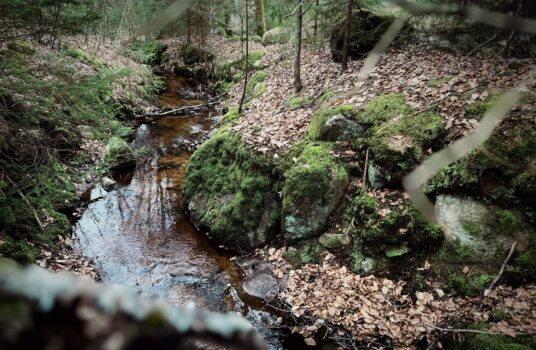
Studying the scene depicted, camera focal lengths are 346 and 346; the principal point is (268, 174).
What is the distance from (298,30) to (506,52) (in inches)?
386

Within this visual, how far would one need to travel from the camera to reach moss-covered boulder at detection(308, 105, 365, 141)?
7.75 meters

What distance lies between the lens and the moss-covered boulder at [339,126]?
775 cm

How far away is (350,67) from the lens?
10.7 meters

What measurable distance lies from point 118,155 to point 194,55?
15.8 m

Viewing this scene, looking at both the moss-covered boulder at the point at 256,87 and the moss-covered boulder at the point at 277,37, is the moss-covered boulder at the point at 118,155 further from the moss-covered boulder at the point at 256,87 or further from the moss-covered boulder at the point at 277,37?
the moss-covered boulder at the point at 277,37

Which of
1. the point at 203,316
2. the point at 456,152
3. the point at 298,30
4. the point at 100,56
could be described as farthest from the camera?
the point at 100,56

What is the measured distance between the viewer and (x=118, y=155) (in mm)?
11344

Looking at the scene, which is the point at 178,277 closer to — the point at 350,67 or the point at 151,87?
the point at 350,67

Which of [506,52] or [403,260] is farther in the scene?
[403,260]

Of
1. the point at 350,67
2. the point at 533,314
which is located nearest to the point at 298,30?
the point at 350,67

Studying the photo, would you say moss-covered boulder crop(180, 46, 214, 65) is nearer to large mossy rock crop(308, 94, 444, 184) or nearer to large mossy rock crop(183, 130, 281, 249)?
large mossy rock crop(183, 130, 281, 249)

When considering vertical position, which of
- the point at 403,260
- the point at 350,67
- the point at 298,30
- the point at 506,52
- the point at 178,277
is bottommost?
the point at 178,277

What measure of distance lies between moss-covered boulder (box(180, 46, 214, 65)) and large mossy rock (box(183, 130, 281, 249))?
50.9 ft

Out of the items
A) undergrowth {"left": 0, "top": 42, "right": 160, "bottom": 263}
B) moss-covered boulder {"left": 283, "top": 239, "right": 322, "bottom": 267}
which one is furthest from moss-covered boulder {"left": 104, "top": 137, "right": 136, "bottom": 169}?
moss-covered boulder {"left": 283, "top": 239, "right": 322, "bottom": 267}
